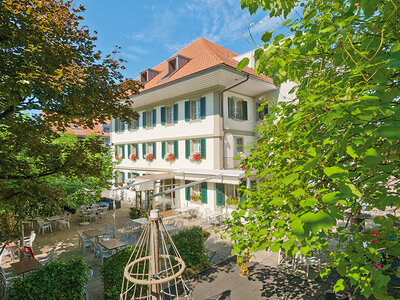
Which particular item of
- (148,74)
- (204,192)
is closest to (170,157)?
(204,192)

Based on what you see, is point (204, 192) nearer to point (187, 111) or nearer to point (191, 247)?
point (187, 111)

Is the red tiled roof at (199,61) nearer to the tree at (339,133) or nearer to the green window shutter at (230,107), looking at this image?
the green window shutter at (230,107)

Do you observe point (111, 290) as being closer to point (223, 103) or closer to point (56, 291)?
point (56, 291)

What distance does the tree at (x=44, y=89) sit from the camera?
3.97 meters

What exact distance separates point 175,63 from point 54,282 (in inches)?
649

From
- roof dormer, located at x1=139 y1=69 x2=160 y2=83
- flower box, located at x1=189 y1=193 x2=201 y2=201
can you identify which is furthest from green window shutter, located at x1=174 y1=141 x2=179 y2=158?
roof dormer, located at x1=139 y1=69 x2=160 y2=83

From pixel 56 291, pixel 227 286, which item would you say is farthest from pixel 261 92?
pixel 56 291

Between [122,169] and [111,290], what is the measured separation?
18.2 m

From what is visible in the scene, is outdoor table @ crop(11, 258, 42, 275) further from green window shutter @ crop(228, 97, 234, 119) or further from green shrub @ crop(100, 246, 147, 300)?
green window shutter @ crop(228, 97, 234, 119)

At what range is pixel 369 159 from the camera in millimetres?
1442

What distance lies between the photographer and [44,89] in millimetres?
3967

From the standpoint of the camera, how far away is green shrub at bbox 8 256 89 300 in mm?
4957

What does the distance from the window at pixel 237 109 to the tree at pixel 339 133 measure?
1164 cm

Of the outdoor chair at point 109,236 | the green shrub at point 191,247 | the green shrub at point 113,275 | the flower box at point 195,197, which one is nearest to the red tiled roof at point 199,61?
the flower box at point 195,197
